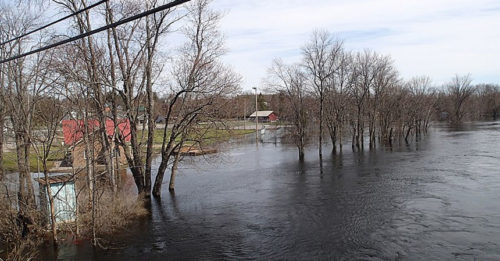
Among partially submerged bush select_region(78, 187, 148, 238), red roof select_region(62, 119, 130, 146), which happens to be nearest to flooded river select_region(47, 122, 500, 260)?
partially submerged bush select_region(78, 187, 148, 238)

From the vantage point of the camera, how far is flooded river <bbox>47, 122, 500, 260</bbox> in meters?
13.0

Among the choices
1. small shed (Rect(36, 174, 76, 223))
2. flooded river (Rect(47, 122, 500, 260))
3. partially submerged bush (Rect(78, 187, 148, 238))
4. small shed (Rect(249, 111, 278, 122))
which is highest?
small shed (Rect(249, 111, 278, 122))


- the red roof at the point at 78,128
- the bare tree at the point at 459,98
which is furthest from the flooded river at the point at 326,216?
the bare tree at the point at 459,98

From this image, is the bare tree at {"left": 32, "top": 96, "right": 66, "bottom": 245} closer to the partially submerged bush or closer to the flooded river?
the partially submerged bush

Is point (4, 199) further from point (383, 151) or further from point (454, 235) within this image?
point (383, 151)

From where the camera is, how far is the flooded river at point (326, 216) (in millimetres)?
12984

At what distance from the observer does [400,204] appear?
18391mm

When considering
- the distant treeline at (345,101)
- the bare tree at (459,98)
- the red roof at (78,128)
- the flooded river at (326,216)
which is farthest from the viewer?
the bare tree at (459,98)

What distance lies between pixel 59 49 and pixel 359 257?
49.0 feet

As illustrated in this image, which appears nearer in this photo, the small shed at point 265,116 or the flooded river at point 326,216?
the flooded river at point 326,216

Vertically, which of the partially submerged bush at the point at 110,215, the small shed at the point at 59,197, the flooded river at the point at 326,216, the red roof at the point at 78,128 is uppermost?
the red roof at the point at 78,128

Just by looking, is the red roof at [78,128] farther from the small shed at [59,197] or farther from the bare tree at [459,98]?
the bare tree at [459,98]

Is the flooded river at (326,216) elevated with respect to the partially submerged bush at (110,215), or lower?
lower

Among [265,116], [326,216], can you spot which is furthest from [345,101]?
[265,116]
